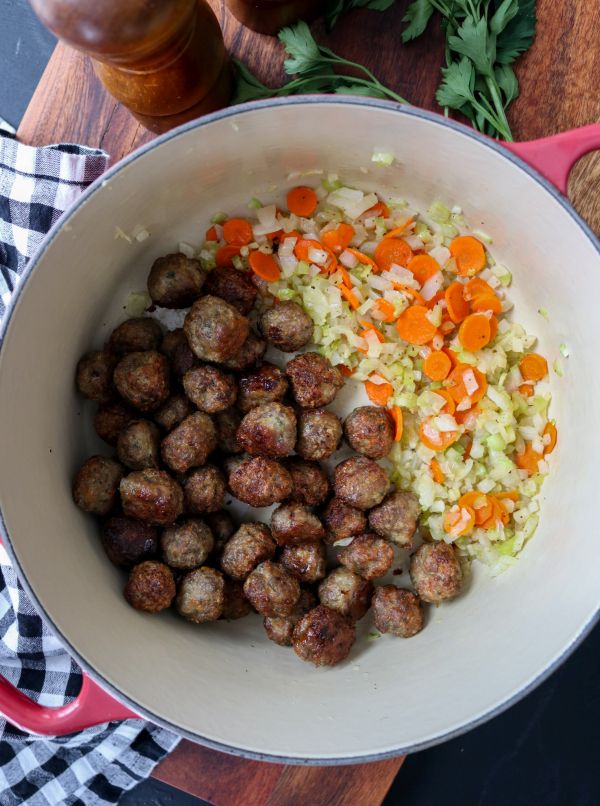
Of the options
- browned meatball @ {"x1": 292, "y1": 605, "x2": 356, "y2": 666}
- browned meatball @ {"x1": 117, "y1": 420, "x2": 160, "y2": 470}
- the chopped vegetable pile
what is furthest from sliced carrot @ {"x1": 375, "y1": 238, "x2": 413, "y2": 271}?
browned meatball @ {"x1": 292, "y1": 605, "x2": 356, "y2": 666}

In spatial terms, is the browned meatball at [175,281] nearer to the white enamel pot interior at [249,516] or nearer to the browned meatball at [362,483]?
the white enamel pot interior at [249,516]

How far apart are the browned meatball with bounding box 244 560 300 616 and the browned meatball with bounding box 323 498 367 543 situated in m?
0.25

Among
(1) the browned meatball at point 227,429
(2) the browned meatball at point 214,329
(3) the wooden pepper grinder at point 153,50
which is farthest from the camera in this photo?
(1) the browned meatball at point 227,429

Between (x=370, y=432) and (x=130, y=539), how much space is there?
0.97m

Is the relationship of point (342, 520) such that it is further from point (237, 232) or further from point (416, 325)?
point (237, 232)

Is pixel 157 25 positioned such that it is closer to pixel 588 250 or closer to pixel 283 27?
pixel 283 27

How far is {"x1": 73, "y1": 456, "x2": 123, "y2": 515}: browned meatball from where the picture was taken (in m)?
2.68

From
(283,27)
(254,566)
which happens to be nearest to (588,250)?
(283,27)

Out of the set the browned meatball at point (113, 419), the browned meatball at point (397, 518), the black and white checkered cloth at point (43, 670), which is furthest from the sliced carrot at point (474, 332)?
the black and white checkered cloth at point (43, 670)

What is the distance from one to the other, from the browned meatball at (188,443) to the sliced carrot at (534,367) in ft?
4.18

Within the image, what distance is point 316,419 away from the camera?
278cm

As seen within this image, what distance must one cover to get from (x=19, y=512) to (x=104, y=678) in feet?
1.98

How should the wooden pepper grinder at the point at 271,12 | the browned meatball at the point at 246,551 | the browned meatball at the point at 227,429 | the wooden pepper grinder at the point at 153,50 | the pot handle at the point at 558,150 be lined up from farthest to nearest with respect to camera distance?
the browned meatball at the point at 227,429 → the browned meatball at the point at 246,551 → the wooden pepper grinder at the point at 271,12 → the pot handle at the point at 558,150 → the wooden pepper grinder at the point at 153,50

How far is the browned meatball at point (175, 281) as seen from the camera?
2.74 m
